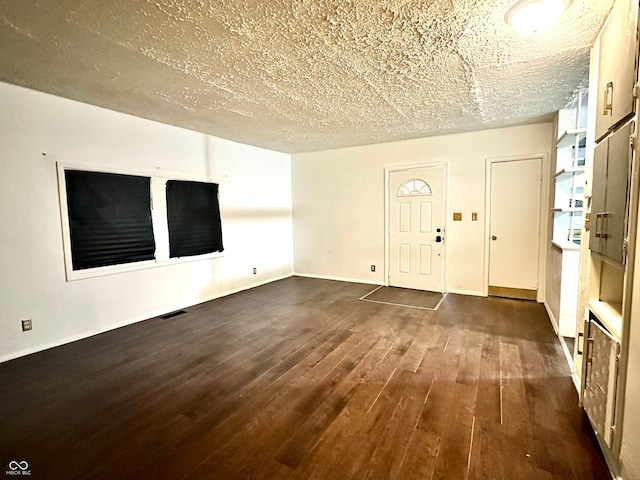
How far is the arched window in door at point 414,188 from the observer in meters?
5.03

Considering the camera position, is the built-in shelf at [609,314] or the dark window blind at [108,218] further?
the dark window blind at [108,218]

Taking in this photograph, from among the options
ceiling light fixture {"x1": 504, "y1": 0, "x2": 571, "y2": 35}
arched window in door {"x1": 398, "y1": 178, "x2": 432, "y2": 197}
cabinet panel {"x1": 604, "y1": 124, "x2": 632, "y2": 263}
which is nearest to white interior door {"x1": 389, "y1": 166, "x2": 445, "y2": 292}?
arched window in door {"x1": 398, "y1": 178, "x2": 432, "y2": 197}

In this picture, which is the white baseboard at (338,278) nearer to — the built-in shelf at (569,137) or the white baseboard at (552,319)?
the white baseboard at (552,319)

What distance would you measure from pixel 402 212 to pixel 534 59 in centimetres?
300

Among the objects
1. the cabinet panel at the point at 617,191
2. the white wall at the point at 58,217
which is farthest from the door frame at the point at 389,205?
the cabinet panel at the point at 617,191

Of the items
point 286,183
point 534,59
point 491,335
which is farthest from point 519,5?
point 286,183

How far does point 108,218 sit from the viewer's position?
11.5ft

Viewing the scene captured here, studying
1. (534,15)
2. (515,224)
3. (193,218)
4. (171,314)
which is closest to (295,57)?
(534,15)

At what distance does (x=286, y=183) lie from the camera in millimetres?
6301

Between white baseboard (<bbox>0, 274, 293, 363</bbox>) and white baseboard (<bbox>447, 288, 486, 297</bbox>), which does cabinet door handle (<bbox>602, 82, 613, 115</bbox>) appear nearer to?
white baseboard (<bbox>447, 288, 486, 297</bbox>)

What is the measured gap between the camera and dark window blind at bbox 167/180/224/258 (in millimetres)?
4223

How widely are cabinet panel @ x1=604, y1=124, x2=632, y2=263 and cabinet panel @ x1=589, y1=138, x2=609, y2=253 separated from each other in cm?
8

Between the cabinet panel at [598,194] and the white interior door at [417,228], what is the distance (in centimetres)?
294
